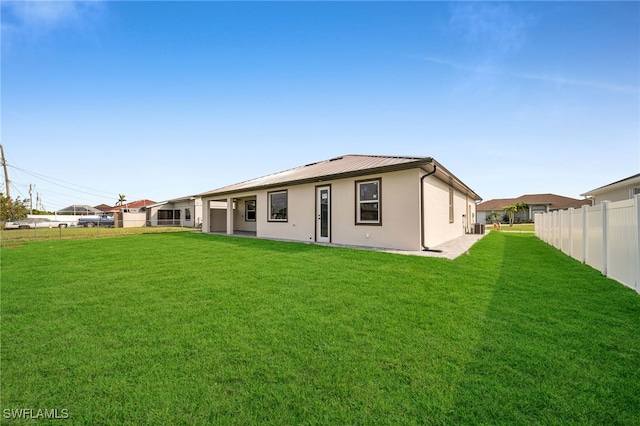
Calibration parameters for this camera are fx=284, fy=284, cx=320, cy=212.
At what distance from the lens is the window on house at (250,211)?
61.8 ft

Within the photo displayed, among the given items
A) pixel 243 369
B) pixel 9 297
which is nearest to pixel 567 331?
pixel 243 369

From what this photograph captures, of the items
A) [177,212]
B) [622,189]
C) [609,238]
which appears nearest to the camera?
[609,238]

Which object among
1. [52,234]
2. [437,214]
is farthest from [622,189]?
[52,234]

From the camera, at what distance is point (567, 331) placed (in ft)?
10.5

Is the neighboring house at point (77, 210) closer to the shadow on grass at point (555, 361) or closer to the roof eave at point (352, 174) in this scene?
the roof eave at point (352, 174)

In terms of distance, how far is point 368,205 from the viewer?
10.2 meters

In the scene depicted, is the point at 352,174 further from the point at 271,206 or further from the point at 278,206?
the point at 271,206

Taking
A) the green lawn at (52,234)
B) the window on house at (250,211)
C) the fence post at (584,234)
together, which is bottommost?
the green lawn at (52,234)

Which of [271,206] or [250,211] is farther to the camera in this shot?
[250,211]

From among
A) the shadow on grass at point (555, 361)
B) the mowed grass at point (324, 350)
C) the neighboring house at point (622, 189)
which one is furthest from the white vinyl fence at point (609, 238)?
the neighboring house at point (622, 189)

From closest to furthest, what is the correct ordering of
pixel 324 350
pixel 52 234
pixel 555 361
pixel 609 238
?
pixel 555 361 < pixel 324 350 < pixel 609 238 < pixel 52 234

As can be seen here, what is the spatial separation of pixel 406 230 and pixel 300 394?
25.4 feet

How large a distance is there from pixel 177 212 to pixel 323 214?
89.1 ft

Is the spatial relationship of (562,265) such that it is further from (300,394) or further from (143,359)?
(143,359)
